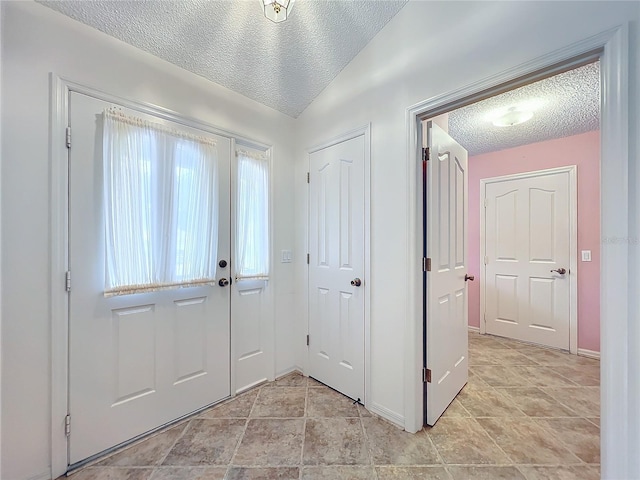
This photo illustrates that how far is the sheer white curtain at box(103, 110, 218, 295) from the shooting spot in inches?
61.7

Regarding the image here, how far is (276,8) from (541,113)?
2644 millimetres

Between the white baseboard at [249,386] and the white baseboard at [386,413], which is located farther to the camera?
the white baseboard at [249,386]

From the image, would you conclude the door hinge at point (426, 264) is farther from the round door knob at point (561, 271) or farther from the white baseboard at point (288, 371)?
the round door knob at point (561, 271)

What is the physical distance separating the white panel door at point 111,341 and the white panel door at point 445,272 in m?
1.64

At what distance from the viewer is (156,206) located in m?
1.72

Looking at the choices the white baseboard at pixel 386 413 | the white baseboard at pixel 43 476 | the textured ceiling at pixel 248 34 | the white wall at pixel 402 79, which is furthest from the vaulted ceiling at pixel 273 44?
the white baseboard at pixel 386 413

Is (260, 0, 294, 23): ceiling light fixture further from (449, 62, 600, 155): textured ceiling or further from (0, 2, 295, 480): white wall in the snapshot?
(449, 62, 600, 155): textured ceiling

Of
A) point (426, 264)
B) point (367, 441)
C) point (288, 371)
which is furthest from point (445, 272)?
point (288, 371)

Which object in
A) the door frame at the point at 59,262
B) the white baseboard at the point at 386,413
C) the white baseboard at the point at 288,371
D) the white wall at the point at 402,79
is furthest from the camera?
the white baseboard at the point at 288,371

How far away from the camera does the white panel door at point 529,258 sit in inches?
121

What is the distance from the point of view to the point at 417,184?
172 cm

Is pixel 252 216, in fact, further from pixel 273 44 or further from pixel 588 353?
pixel 588 353

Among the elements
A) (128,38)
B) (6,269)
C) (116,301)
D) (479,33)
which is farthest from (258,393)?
(479,33)

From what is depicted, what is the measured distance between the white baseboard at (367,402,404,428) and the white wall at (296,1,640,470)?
0.02m
